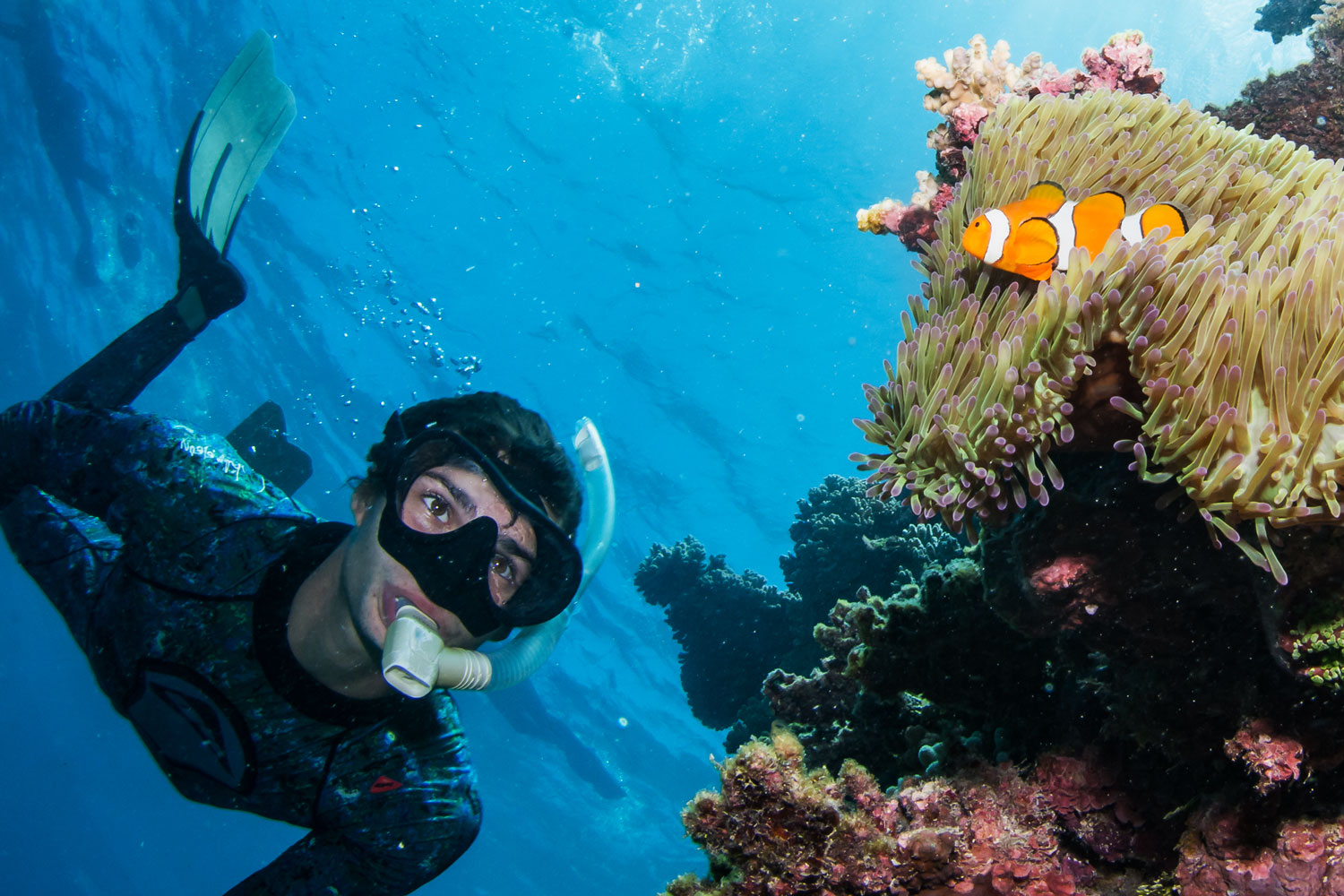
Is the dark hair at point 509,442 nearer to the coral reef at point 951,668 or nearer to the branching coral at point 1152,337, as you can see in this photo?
the coral reef at point 951,668

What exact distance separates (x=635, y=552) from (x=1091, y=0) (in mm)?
25123

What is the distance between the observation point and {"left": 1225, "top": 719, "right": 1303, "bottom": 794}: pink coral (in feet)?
5.84

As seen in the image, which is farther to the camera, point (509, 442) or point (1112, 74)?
point (509, 442)

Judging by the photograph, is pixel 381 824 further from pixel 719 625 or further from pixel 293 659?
pixel 719 625

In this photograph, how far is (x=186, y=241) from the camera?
590 cm

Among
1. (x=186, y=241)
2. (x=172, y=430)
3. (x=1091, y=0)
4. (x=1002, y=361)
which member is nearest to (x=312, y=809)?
(x=172, y=430)

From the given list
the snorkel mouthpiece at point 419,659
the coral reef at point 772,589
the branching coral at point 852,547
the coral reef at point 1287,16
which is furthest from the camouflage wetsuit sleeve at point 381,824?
the coral reef at point 1287,16

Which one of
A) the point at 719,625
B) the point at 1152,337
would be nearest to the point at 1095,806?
the point at 1152,337

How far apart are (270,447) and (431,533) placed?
9.86m

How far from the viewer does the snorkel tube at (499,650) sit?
301cm

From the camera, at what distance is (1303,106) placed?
359cm

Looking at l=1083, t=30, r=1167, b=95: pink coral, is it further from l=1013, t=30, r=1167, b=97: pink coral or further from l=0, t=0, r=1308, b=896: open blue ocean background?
l=0, t=0, r=1308, b=896: open blue ocean background

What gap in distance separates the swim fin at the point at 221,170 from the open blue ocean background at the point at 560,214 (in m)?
13.2

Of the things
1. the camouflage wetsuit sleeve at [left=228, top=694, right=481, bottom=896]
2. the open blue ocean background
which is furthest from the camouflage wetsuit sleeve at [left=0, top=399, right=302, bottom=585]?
the open blue ocean background
